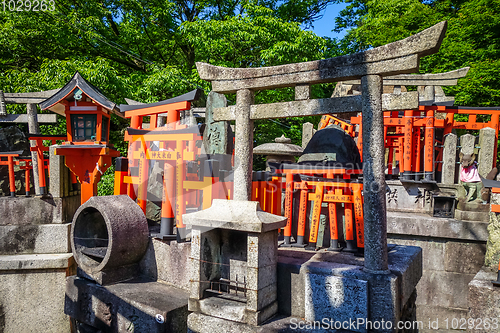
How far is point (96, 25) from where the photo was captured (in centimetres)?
1276

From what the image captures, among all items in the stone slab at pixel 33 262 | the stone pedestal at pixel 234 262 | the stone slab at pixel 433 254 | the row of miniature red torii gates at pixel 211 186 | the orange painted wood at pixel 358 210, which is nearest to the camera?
the stone pedestal at pixel 234 262

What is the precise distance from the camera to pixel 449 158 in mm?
9906

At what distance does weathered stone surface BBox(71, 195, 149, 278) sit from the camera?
230 inches

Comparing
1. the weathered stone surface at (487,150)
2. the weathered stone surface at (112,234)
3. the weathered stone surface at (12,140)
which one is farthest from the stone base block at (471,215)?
the weathered stone surface at (12,140)

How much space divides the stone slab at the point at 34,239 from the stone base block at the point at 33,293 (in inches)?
9.6

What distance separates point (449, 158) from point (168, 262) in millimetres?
8562

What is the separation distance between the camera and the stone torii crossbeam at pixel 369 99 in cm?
393

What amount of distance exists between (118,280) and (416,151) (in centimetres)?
872

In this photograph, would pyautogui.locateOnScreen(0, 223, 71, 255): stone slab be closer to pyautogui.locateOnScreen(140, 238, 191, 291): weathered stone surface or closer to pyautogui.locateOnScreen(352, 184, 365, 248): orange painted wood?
pyautogui.locateOnScreen(140, 238, 191, 291): weathered stone surface

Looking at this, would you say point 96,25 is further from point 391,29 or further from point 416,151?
point 391,29

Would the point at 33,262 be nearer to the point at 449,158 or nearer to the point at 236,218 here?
the point at 236,218

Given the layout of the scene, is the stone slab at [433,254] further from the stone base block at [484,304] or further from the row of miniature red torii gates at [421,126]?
the stone base block at [484,304]

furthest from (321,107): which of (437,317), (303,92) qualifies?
(437,317)

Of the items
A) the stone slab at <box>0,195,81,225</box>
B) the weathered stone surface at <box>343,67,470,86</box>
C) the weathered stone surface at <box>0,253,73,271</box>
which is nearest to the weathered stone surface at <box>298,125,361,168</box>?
the weathered stone surface at <box>343,67,470,86</box>
